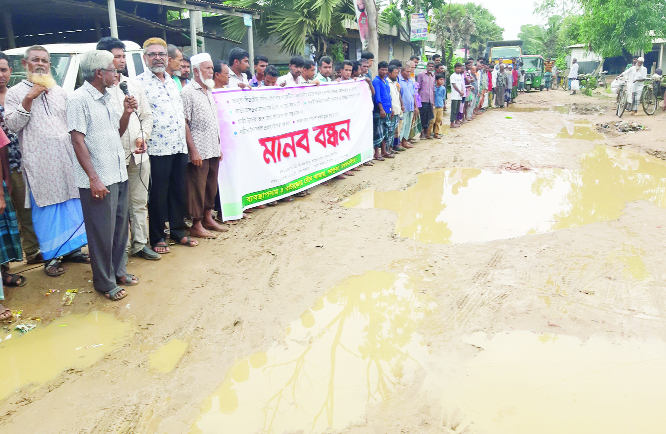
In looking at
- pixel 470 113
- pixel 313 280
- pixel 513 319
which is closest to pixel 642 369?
pixel 513 319

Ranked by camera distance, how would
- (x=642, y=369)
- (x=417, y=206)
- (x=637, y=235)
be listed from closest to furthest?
(x=642, y=369)
(x=637, y=235)
(x=417, y=206)

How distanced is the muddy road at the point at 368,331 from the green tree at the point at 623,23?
564 inches

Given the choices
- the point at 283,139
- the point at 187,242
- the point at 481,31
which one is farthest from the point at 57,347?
the point at 481,31

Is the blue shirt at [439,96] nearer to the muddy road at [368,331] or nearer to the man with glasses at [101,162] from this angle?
the muddy road at [368,331]

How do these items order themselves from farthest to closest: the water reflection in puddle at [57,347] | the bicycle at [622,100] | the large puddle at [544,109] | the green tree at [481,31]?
the green tree at [481,31], the large puddle at [544,109], the bicycle at [622,100], the water reflection in puddle at [57,347]

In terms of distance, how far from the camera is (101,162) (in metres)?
3.53

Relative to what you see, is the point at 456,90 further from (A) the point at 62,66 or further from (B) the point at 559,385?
(B) the point at 559,385

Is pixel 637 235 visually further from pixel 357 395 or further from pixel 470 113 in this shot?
pixel 470 113

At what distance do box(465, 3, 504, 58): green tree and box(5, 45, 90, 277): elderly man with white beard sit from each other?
4492cm

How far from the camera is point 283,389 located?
2.71 m

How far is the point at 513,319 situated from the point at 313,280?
5.03 feet

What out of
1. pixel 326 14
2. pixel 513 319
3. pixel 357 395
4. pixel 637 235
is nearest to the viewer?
pixel 357 395

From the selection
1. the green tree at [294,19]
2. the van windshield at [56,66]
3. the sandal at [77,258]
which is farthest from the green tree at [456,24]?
the sandal at [77,258]

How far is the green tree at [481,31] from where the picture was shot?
49.2 m
